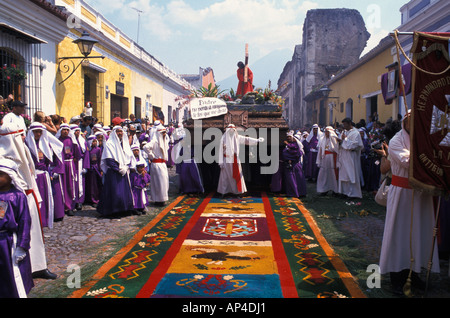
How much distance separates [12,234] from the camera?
134 inches

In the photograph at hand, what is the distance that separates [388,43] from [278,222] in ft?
31.1

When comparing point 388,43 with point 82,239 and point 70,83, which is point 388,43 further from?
point 82,239

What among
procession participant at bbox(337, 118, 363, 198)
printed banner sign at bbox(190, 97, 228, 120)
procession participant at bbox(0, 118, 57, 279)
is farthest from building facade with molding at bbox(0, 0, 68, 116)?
procession participant at bbox(337, 118, 363, 198)

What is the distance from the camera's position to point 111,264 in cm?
447

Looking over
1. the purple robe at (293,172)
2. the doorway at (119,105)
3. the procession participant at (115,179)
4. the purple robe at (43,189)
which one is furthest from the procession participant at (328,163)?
the doorway at (119,105)

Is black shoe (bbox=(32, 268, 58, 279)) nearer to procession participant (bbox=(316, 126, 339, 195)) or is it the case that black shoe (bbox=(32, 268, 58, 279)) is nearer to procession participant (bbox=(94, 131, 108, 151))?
procession participant (bbox=(94, 131, 108, 151))

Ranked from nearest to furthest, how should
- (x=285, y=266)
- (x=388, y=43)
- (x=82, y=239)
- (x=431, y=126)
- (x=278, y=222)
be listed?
(x=431, y=126) < (x=285, y=266) < (x=82, y=239) < (x=278, y=222) < (x=388, y=43)

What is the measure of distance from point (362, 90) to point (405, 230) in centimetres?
1433

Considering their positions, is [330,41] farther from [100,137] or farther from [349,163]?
[100,137]

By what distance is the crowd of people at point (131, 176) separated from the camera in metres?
3.53

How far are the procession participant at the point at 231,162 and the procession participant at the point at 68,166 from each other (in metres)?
3.30

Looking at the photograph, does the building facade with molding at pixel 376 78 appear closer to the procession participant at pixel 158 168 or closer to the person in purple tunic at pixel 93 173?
the procession participant at pixel 158 168

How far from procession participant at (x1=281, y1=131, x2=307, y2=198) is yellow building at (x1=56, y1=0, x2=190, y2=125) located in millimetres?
5401
